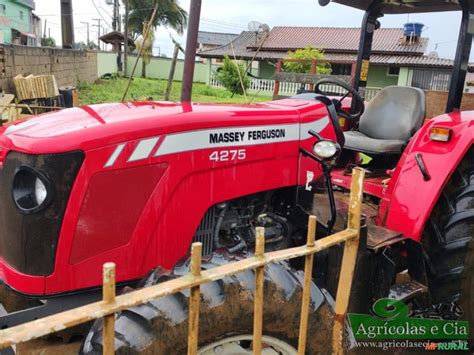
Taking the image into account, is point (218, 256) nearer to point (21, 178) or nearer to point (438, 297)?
point (21, 178)

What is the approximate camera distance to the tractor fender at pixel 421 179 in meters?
2.54

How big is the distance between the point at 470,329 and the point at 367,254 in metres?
0.84

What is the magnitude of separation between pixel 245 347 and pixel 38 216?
943 millimetres

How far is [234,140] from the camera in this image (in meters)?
2.17

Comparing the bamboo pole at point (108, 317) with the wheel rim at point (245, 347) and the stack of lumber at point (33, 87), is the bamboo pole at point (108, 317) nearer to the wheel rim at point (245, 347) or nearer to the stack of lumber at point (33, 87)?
the wheel rim at point (245, 347)

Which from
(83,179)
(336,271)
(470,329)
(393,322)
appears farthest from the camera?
(470,329)

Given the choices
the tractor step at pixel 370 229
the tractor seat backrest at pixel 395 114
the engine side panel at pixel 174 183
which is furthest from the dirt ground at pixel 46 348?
the tractor seat backrest at pixel 395 114

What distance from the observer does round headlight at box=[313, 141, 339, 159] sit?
2184 mm

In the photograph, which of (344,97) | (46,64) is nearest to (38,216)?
(344,97)

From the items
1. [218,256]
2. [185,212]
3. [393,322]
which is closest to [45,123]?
[185,212]

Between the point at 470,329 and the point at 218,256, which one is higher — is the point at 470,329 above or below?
below

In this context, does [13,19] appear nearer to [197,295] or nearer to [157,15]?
[157,15]

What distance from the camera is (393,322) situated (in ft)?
8.05

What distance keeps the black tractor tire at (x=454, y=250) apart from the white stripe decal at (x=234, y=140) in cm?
85
